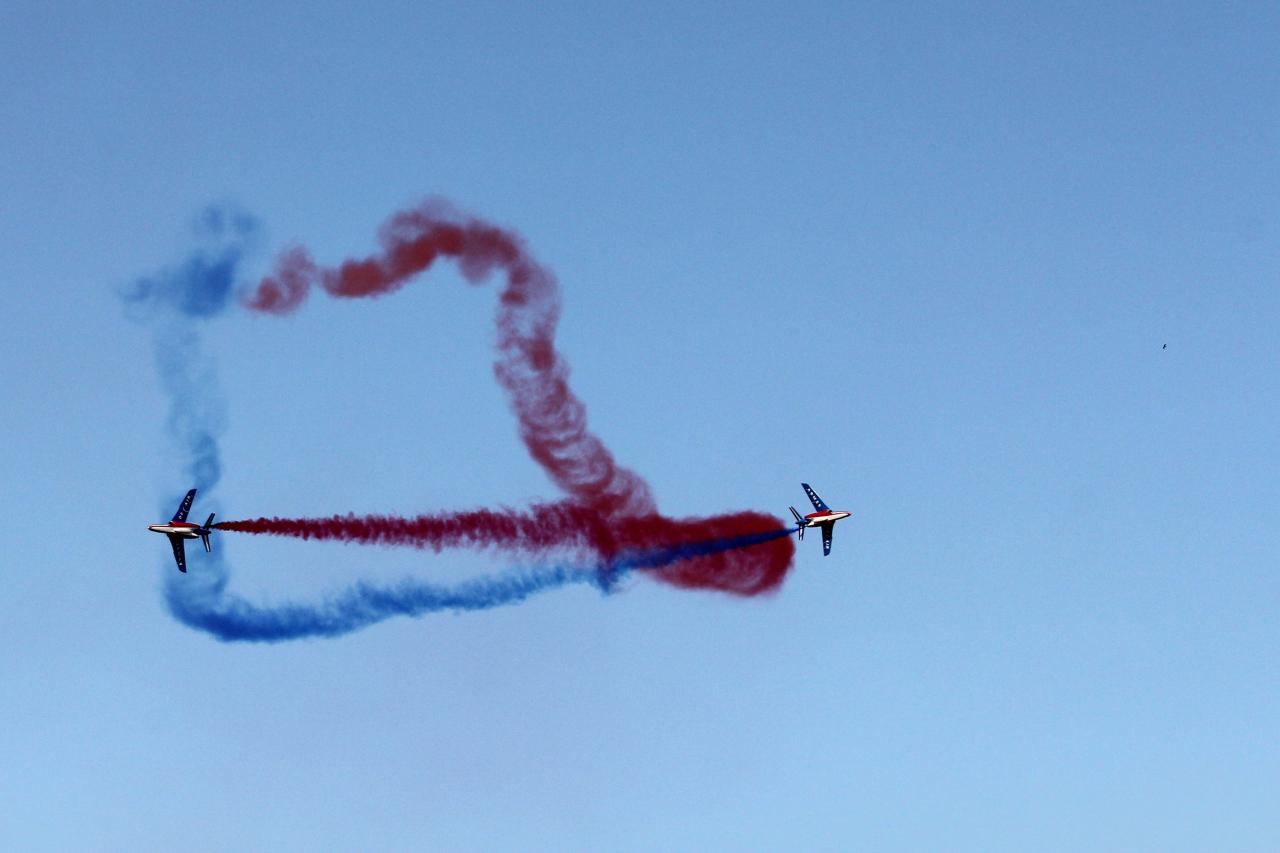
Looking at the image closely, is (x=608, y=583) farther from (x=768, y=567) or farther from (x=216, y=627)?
(x=216, y=627)

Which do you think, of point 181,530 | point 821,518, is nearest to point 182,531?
point 181,530

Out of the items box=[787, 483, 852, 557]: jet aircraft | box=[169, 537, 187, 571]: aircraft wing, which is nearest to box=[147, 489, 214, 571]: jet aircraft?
box=[169, 537, 187, 571]: aircraft wing

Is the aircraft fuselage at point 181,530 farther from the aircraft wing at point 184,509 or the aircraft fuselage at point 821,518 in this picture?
the aircraft fuselage at point 821,518

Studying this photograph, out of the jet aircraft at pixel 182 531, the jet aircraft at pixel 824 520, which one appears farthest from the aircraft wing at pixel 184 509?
the jet aircraft at pixel 824 520

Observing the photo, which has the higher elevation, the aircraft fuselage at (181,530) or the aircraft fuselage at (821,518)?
the aircraft fuselage at (821,518)

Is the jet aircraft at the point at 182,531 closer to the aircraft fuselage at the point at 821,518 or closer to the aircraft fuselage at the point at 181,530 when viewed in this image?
the aircraft fuselage at the point at 181,530

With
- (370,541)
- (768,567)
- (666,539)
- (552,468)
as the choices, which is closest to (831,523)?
(768,567)

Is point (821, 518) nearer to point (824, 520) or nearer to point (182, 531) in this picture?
point (824, 520)

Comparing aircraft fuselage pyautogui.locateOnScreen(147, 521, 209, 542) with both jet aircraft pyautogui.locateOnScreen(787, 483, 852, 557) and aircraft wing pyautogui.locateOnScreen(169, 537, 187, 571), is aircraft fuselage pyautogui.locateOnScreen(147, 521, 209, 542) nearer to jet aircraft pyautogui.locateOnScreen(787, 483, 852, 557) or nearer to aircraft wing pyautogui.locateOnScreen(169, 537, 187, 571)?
aircraft wing pyautogui.locateOnScreen(169, 537, 187, 571)
